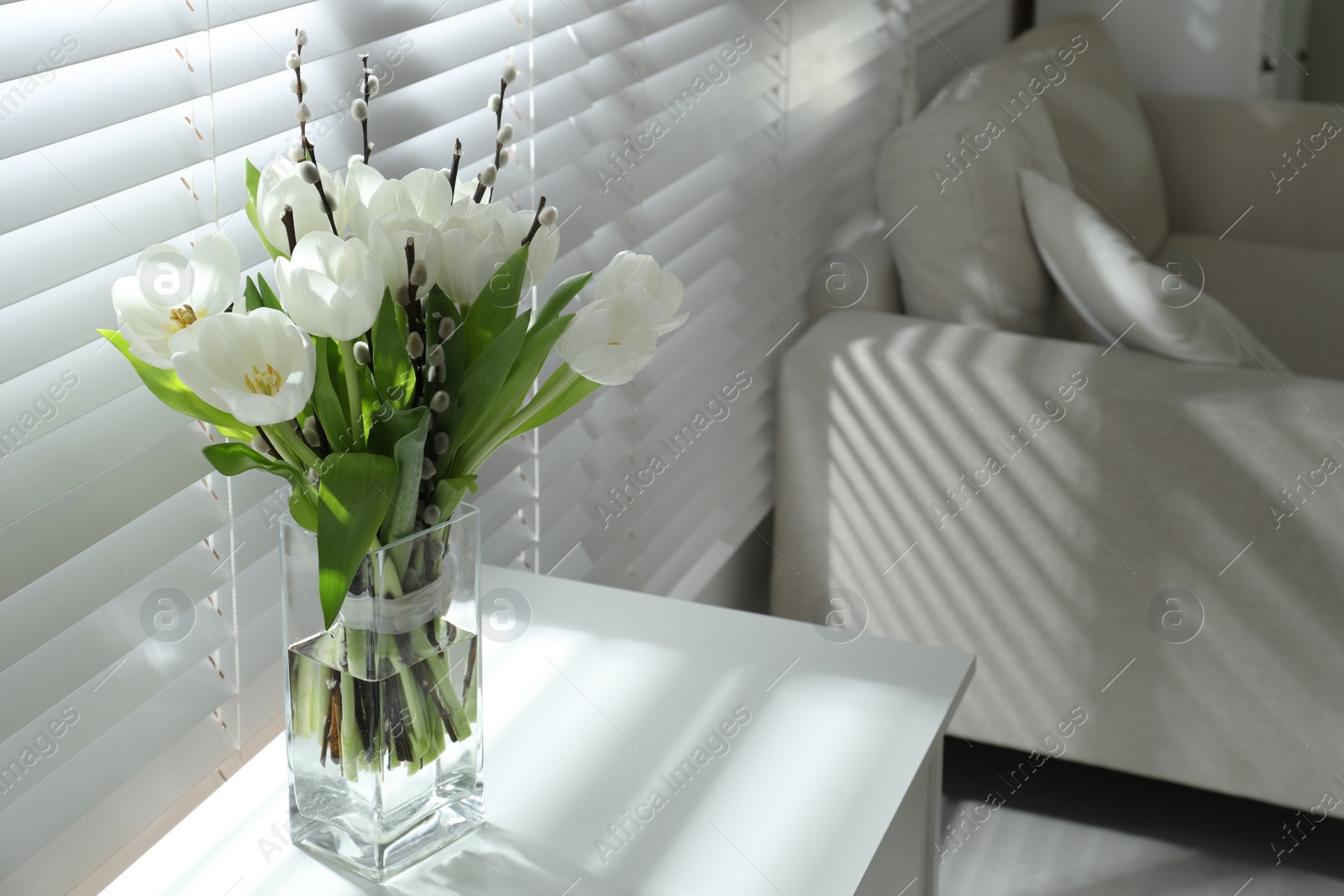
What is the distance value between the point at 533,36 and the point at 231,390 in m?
0.73

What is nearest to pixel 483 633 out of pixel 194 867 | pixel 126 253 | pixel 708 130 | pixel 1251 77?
pixel 194 867

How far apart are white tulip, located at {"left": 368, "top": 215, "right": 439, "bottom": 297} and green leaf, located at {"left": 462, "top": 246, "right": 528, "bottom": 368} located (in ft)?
0.12

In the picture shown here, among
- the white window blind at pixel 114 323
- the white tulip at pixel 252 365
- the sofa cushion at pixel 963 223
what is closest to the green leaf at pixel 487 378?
the white tulip at pixel 252 365

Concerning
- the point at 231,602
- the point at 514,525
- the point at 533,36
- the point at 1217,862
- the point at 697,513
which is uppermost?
the point at 533,36

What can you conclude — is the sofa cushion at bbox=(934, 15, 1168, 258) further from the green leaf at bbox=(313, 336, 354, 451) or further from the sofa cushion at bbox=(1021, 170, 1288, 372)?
the green leaf at bbox=(313, 336, 354, 451)

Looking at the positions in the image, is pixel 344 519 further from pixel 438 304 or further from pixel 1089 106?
pixel 1089 106

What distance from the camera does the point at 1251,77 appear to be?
3.22m

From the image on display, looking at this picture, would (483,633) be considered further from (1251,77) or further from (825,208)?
(1251,77)

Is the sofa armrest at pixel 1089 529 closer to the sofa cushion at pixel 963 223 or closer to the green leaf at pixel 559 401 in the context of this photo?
the sofa cushion at pixel 963 223

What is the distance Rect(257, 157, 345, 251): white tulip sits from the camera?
2.19 feet

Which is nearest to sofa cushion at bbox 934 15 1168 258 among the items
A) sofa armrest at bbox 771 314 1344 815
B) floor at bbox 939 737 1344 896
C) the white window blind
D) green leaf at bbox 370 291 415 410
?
sofa armrest at bbox 771 314 1344 815

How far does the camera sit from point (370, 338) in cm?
73

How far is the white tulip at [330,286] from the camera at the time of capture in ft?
2.04

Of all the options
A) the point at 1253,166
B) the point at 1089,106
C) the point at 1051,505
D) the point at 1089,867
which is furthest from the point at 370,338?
the point at 1253,166
